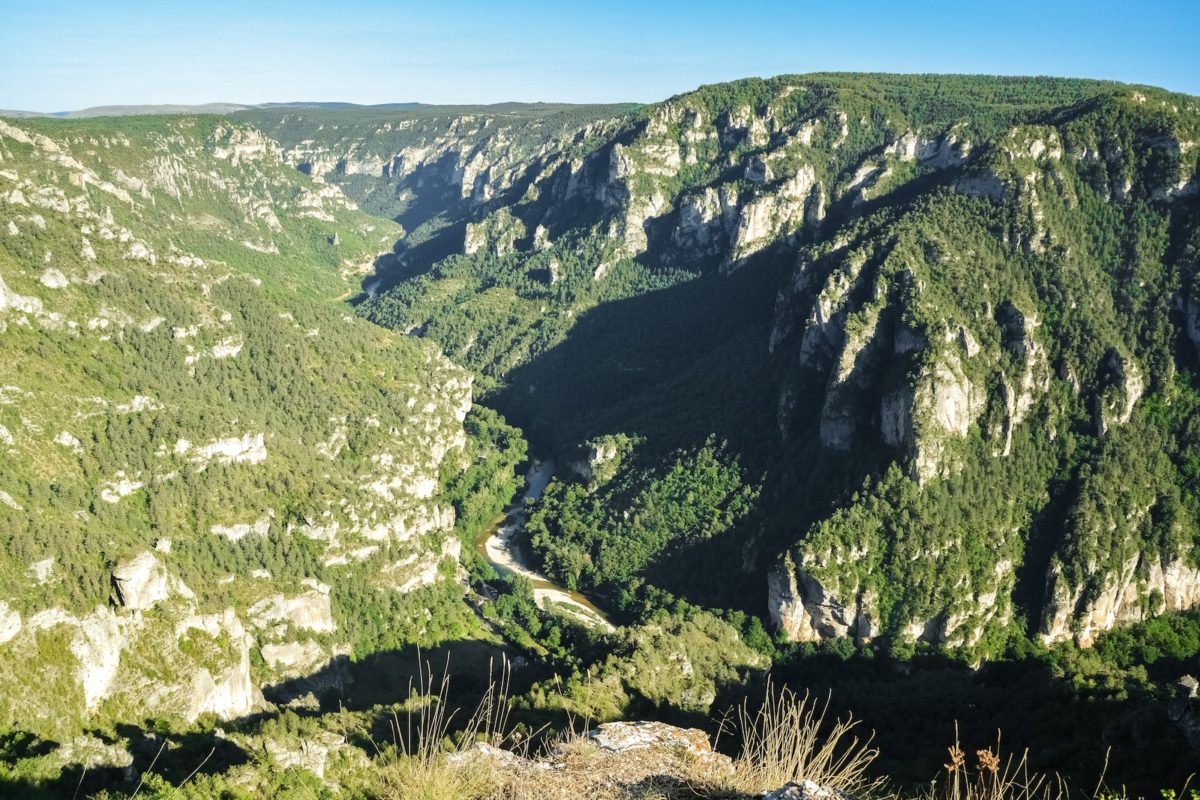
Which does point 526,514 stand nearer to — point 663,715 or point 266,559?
point 266,559

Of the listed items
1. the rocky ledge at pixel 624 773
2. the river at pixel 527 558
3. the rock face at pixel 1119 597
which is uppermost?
the rocky ledge at pixel 624 773

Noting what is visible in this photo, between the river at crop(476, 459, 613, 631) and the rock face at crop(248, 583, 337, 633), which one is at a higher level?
the rock face at crop(248, 583, 337, 633)

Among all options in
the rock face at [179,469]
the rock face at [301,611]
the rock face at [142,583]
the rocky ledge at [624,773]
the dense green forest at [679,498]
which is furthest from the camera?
the rock face at [301,611]

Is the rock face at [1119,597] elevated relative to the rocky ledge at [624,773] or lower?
lower

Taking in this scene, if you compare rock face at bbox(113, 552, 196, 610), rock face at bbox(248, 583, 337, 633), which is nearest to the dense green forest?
rock face at bbox(113, 552, 196, 610)

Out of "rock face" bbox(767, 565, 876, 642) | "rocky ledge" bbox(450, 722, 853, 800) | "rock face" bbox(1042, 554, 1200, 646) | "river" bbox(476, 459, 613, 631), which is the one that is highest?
"rocky ledge" bbox(450, 722, 853, 800)

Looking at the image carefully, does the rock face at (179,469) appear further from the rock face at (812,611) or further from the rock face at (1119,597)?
the rock face at (1119,597)

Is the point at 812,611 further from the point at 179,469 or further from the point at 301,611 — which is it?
the point at 179,469

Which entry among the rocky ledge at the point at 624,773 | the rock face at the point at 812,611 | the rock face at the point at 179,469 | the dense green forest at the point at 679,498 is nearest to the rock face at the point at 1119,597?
the dense green forest at the point at 679,498

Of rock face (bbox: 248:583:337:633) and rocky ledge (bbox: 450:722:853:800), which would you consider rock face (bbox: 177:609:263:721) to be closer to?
rock face (bbox: 248:583:337:633)

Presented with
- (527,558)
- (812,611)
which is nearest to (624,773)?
(812,611)
